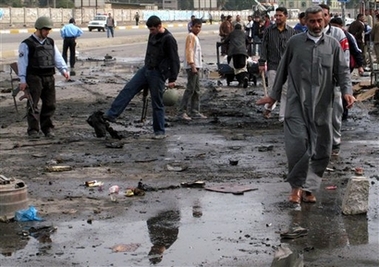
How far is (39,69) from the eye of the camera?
42.0 ft

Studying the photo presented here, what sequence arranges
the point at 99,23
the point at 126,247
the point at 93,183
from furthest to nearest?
1. the point at 99,23
2. the point at 93,183
3. the point at 126,247

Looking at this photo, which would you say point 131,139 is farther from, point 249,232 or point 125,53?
point 125,53

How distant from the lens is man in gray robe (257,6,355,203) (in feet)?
27.0

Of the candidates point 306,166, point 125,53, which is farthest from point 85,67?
point 306,166

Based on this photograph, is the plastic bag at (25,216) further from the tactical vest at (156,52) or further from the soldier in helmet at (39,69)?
the tactical vest at (156,52)

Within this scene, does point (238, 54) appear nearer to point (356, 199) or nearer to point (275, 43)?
point (275, 43)

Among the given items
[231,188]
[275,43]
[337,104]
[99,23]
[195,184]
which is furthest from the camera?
[99,23]

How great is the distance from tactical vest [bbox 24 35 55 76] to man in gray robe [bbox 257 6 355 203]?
523 centimetres

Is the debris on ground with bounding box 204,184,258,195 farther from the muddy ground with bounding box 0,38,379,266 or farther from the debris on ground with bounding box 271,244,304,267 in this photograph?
the debris on ground with bounding box 271,244,304,267

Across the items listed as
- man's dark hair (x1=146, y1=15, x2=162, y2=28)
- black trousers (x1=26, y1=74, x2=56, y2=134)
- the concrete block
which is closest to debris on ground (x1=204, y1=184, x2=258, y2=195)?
the concrete block

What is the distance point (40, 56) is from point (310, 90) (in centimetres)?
554

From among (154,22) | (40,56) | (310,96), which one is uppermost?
(154,22)

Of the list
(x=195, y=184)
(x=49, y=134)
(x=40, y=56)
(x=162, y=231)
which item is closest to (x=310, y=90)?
(x=195, y=184)

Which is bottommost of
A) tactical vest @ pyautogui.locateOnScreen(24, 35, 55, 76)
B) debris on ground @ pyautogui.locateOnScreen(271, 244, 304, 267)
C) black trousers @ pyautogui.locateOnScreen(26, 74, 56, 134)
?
debris on ground @ pyautogui.locateOnScreen(271, 244, 304, 267)
